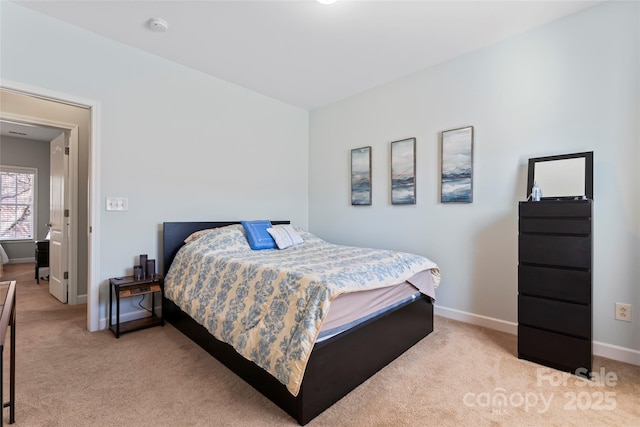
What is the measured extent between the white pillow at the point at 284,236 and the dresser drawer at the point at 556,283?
2000 millimetres

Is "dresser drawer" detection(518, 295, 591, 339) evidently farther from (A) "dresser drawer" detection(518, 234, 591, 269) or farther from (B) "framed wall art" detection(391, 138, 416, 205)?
(B) "framed wall art" detection(391, 138, 416, 205)

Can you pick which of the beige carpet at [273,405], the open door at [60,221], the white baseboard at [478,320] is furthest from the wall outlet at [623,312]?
the open door at [60,221]

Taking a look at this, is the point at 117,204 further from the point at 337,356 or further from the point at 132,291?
the point at 337,356

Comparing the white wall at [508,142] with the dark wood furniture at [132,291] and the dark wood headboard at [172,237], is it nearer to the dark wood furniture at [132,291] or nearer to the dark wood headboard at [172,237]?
the dark wood headboard at [172,237]

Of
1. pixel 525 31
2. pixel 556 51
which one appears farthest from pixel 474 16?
pixel 556 51

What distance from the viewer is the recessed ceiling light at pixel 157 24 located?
2.43m

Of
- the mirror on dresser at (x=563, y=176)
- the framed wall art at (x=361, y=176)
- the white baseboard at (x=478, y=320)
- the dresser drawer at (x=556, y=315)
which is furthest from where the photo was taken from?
the framed wall art at (x=361, y=176)

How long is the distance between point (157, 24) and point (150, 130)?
3.08 ft

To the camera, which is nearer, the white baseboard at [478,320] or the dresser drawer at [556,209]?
the dresser drawer at [556,209]

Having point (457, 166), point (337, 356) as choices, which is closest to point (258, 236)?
point (337, 356)

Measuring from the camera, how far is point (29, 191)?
5.91m

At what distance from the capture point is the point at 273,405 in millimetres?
1652

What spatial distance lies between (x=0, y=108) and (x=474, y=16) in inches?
179

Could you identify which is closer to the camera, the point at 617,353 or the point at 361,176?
the point at 617,353
